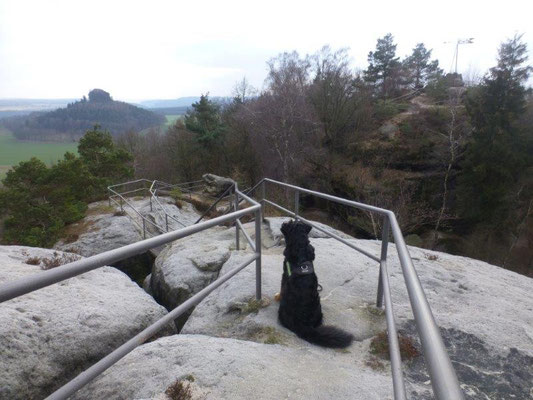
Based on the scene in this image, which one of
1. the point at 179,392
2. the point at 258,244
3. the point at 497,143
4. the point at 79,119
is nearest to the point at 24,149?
the point at 79,119

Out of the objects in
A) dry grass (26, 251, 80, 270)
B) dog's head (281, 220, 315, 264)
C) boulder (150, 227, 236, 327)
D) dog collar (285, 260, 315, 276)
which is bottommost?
boulder (150, 227, 236, 327)

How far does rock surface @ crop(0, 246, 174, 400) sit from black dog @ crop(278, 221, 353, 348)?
1588mm

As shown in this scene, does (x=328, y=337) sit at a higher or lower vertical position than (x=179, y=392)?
lower

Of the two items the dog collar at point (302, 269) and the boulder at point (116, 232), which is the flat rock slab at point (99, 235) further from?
the dog collar at point (302, 269)

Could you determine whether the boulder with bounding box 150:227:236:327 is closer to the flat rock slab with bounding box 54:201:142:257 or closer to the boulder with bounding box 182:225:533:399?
the boulder with bounding box 182:225:533:399

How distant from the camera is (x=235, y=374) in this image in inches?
82.3

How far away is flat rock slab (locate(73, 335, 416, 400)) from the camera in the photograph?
77.2 inches

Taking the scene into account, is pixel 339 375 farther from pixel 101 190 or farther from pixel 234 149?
pixel 234 149

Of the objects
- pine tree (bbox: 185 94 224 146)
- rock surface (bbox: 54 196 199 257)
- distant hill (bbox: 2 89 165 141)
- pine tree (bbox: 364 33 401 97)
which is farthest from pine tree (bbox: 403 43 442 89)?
distant hill (bbox: 2 89 165 141)

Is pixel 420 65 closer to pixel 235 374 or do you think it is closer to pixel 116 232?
pixel 116 232

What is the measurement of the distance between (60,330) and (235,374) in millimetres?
1667

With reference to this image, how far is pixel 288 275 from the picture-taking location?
2852 millimetres

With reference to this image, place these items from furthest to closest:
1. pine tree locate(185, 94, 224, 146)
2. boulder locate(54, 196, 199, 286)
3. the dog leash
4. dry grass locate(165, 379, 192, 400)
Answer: pine tree locate(185, 94, 224, 146)
boulder locate(54, 196, 199, 286)
the dog leash
dry grass locate(165, 379, 192, 400)

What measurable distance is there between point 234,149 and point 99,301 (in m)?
25.2
